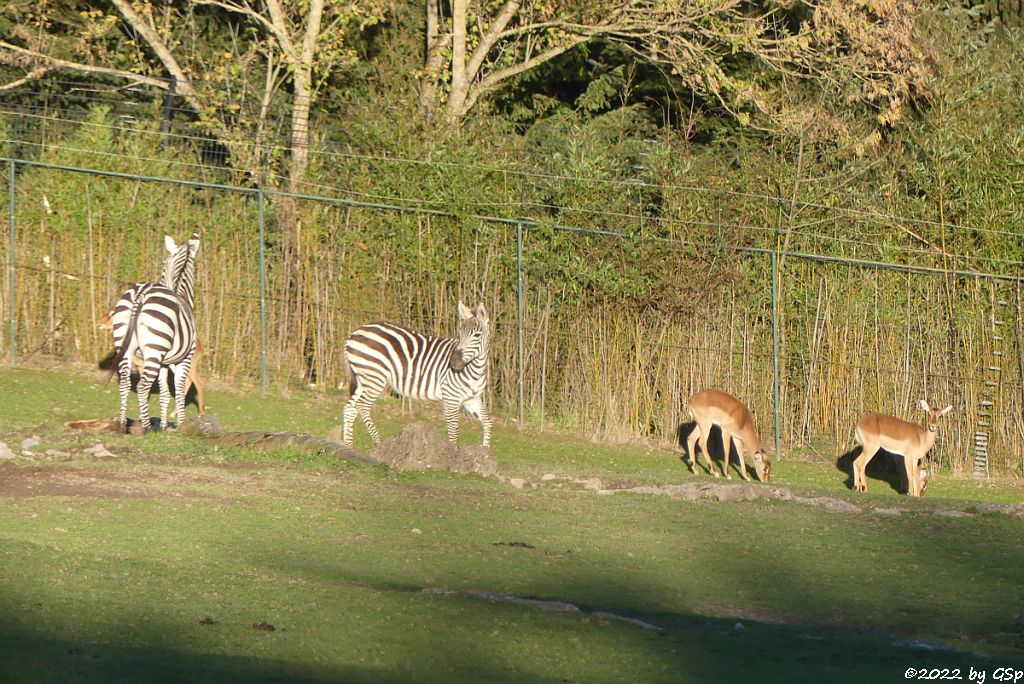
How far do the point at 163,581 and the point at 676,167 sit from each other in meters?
12.4

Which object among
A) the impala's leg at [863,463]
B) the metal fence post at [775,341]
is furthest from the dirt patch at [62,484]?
the metal fence post at [775,341]

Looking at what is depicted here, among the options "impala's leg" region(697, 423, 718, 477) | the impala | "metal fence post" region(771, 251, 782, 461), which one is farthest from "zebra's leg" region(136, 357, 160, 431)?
"metal fence post" region(771, 251, 782, 461)

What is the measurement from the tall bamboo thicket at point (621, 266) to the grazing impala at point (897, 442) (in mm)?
1691

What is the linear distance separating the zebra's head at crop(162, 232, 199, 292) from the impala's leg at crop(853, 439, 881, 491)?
8616 mm

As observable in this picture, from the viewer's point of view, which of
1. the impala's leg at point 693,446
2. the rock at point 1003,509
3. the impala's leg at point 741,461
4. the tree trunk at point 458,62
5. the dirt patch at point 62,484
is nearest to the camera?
the dirt patch at point 62,484

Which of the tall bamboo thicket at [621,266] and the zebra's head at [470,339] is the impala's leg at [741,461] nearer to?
the tall bamboo thicket at [621,266]

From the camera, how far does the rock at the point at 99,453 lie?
1417 cm

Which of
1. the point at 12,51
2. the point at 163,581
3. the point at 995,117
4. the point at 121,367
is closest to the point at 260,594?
the point at 163,581

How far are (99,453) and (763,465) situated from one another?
7.74 metres

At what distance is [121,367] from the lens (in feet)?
54.5

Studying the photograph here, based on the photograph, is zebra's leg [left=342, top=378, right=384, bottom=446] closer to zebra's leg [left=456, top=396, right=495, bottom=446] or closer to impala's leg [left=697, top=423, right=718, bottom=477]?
zebra's leg [left=456, top=396, right=495, bottom=446]

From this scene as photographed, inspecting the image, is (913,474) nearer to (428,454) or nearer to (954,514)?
(954,514)

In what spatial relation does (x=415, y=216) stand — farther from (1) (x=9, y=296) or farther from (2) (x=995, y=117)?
(2) (x=995, y=117)

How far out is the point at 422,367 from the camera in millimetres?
17688
